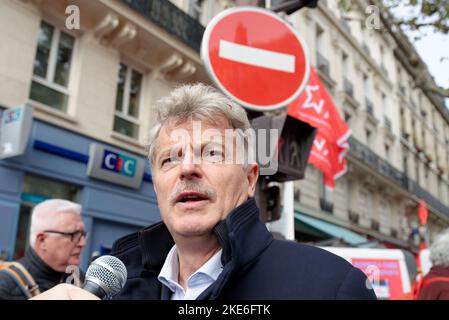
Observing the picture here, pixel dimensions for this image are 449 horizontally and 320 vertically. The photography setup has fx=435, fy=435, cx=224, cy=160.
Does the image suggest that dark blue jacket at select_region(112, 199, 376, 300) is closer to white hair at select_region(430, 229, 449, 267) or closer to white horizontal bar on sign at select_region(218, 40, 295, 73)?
white horizontal bar on sign at select_region(218, 40, 295, 73)

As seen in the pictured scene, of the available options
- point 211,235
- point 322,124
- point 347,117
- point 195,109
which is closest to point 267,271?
point 211,235

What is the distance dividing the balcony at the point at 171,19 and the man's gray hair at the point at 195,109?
795 cm

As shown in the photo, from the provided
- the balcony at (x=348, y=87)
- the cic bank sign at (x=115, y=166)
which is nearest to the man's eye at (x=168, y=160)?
the cic bank sign at (x=115, y=166)

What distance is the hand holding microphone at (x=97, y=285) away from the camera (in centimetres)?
75

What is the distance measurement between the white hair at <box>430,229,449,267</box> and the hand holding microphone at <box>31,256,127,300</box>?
8.27 feet

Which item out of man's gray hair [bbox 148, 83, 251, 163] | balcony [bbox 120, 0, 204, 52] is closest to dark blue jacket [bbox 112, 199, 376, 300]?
man's gray hair [bbox 148, 83, 251, 163]

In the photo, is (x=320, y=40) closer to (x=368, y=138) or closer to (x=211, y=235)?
(x=368, y=138)

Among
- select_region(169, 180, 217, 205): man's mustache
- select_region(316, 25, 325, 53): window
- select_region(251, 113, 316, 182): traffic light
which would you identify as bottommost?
select_region(169, 180, 217, 205): man's mustache

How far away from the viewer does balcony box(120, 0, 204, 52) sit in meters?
9.20

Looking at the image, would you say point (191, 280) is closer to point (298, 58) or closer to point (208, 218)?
point (208, 218)

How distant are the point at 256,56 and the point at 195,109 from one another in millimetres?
1293

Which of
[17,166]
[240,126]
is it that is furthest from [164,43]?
[240,126]

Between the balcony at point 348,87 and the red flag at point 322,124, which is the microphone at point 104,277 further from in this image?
the balcony at point 348,87

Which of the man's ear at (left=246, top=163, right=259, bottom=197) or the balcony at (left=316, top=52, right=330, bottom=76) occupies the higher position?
the balcony at (left=316, top=52, right=330, bottom=76)
